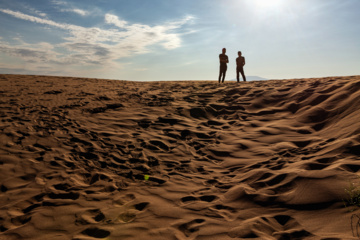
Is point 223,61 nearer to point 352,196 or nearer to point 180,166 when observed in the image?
point 180,166

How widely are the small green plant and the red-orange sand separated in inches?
Result: 2.4

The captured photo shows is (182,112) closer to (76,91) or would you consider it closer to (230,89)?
(230,89)

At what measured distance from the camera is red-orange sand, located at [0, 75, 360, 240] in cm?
238

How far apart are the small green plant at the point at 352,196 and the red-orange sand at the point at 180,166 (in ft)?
0.20

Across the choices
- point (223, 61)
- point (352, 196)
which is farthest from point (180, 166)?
point (223, 61)

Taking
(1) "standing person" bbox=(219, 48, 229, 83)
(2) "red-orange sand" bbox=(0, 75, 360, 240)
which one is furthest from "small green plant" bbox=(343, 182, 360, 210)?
(1) "standing person" bbox=(219, 48, 229, 83)

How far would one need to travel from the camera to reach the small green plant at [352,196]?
7.16 ft

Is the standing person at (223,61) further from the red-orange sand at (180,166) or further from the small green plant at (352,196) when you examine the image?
the small green plant at (352,196)

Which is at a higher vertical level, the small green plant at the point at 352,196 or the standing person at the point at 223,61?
the standing person at the point at 223,61

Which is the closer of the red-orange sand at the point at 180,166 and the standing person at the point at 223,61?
the red-orange sand at the point at 180,166

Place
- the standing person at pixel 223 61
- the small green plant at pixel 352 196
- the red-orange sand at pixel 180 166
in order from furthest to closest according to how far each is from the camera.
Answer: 1. the standing person at pixel 223 61
2. the red-orange sand at pixel 180 166
3. the small green plant at pixel 352 196

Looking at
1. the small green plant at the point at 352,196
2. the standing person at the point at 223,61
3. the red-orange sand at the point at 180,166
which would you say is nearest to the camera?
the small green plant at the point at 352,196

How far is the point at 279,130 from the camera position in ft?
17.1

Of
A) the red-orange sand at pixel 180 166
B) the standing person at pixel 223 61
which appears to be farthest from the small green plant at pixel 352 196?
the standing person at pixel 223 61
